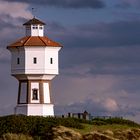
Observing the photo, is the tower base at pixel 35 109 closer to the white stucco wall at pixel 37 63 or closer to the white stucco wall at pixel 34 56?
the white stucco wall at pixel 37 63

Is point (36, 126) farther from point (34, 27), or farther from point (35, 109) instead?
point (34, 27)

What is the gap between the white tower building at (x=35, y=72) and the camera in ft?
220

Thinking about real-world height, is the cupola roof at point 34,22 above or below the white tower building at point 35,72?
above

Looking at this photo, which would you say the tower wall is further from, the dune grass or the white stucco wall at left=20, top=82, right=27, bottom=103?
the dune grass

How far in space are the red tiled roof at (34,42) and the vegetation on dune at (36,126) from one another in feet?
27.4

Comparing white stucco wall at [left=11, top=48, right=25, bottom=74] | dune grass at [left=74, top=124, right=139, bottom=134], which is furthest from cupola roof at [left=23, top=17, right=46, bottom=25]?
dune grass at [left=74, top=124, right=139, bottom=134]

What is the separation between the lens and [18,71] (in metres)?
67.2

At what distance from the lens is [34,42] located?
6706 centimetres

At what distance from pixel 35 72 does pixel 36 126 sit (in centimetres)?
962

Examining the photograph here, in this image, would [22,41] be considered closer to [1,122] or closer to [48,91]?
[48,91]

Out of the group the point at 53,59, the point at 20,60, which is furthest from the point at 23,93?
the point at 53,59

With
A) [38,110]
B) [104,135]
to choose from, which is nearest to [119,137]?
[104,135]

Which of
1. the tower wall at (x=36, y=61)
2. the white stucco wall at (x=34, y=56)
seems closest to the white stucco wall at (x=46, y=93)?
the tower wall at (x=36, y=61)

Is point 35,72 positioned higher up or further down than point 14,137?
higher up
